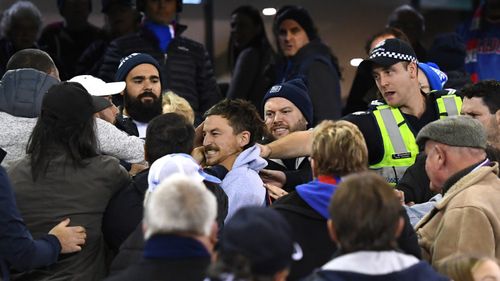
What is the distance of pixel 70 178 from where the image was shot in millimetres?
6109

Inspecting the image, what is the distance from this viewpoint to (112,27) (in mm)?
10391

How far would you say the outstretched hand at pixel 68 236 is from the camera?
19.8 ft

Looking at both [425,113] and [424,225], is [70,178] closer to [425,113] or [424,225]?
[424,225]

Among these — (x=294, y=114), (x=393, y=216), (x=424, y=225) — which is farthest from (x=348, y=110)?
(x=393, y=216)

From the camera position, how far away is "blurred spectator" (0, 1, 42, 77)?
32.4ft

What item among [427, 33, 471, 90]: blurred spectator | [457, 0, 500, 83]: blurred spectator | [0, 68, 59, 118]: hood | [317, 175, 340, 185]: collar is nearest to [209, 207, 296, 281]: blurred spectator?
[317, 175, 340, 185]: collar

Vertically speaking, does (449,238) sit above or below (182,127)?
below

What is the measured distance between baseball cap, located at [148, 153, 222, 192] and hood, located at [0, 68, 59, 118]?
1.08 metres

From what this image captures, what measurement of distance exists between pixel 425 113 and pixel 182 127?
2.18 meters

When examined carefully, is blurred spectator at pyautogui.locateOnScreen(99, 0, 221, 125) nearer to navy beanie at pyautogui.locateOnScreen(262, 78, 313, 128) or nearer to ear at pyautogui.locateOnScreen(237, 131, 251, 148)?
navy beanie at pyautogui.locateOnScreen(262, 78, 313, 128)

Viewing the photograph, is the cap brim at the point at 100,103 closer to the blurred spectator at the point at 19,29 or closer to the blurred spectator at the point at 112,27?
the blurred spectator at the point at 19,29

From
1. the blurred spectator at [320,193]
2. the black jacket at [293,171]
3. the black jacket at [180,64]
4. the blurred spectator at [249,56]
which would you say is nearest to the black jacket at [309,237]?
the blurred spectator at [320,193]

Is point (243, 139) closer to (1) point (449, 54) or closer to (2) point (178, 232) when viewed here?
(2) point (178, 232)

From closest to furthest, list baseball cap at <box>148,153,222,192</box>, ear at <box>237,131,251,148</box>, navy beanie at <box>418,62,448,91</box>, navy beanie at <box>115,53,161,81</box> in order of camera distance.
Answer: baseball cap at <box>148,153,222,192</box>, ear at <box>237,131,251,148</box>, navy beanie at <box>115,53,161,81</box>, navy beanie at <box>418,62,448,91</box>
